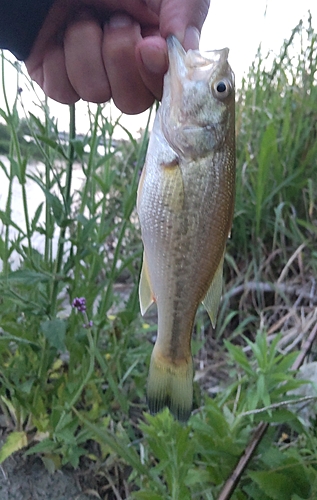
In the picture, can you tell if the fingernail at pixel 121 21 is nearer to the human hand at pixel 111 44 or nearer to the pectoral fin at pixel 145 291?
the human hand at pixel 111 44

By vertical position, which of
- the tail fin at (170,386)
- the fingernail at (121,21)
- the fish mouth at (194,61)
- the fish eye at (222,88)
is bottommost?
the tail fin at (170,386)

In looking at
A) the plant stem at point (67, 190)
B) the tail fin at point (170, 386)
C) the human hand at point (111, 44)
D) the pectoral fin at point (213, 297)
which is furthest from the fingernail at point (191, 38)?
the tail fin at point (170, 386)

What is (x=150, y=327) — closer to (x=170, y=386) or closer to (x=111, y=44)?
(x=170, y=386)

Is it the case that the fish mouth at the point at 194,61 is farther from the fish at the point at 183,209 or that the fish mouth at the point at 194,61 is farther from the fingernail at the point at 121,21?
the fingernail at the point at 121,21

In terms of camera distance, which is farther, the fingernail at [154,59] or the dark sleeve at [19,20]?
the dark sleeve at [19,20]

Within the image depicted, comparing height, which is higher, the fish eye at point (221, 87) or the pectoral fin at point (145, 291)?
the fish eye at point (221, 87)
